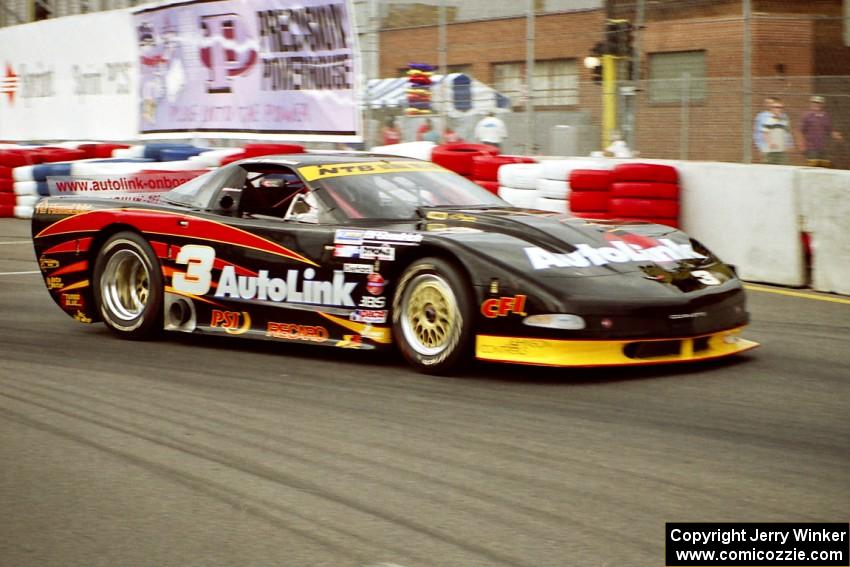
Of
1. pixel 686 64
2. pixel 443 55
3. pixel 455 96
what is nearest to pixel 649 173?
pixel 686 64

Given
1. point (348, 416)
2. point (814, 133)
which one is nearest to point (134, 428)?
point (348, 416)

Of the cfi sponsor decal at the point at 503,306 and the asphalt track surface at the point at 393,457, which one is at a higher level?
the cfi sponsor decal at the point at 503,306

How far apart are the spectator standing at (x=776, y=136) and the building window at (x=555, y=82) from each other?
289 cm

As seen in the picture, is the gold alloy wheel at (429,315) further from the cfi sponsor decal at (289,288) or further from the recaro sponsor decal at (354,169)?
the recaro sponsor decal at (354,169)

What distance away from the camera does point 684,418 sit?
546 cm

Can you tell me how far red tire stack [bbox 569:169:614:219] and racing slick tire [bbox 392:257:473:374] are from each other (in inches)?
211

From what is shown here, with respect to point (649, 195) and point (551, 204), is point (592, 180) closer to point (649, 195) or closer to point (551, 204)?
point (649, 195)

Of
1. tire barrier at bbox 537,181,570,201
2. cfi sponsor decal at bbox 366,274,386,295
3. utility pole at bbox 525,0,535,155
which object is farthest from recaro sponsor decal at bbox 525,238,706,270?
utility pole at bbox 525,0,535,155

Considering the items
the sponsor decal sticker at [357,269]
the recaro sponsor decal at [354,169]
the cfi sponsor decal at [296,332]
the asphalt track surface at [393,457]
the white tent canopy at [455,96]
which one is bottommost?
the asphalt track surface at [393,457]

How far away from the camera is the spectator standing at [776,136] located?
1160cm

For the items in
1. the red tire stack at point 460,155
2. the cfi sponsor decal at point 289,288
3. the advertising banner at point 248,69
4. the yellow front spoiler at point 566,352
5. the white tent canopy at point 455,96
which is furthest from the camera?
the advertising banner at point 248,69

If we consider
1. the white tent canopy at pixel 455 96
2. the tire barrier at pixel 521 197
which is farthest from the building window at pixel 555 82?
the tire barrier at pixel 521 197

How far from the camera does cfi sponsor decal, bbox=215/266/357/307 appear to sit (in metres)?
6.98

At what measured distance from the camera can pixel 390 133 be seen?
17.5m
